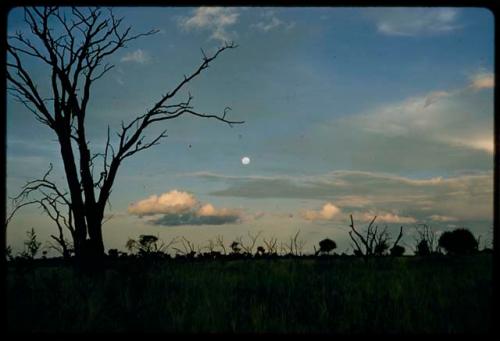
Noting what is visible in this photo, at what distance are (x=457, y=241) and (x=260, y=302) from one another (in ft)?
39.9

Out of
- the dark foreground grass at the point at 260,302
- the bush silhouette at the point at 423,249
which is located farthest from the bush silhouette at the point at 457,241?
the dark foreground grass at the point at 260,302

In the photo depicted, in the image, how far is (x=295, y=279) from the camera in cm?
674

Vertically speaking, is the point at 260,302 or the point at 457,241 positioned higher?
the point at 457,241

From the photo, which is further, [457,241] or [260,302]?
[457,241]

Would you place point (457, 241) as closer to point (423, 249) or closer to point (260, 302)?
point (423, 249)

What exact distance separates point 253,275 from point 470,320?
122 inches

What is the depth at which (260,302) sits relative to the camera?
5770 millimetres

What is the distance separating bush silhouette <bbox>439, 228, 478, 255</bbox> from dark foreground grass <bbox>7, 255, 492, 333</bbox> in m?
8.72

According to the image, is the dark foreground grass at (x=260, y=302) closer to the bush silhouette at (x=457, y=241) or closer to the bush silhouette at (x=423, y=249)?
the bush silhouette at (x=423, y=249)

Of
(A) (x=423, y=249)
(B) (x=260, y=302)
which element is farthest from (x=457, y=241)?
(B) (x=260, y=302)

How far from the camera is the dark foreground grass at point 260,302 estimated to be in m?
4.76
